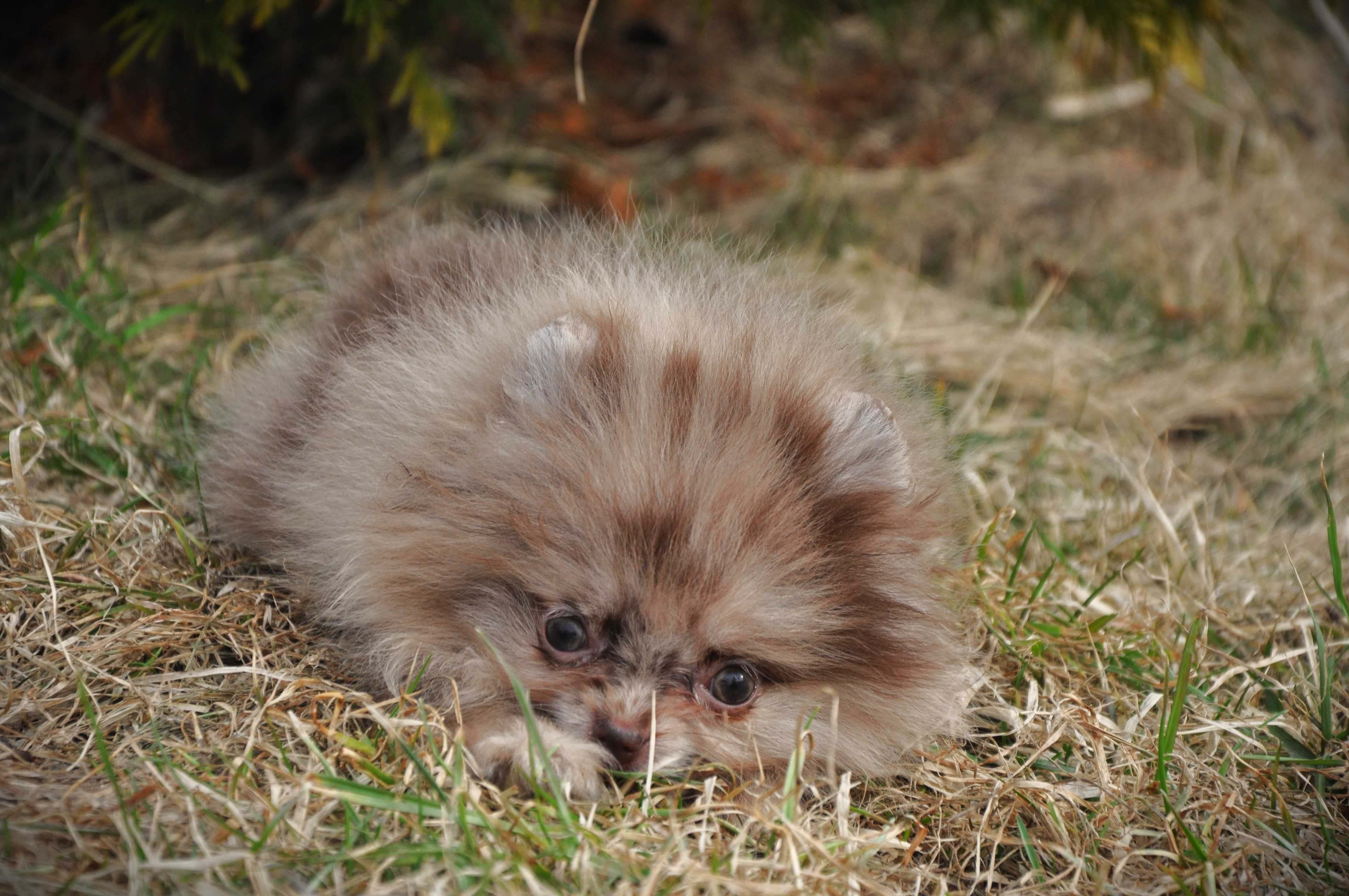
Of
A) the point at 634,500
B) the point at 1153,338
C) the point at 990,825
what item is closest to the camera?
the point at 634,500

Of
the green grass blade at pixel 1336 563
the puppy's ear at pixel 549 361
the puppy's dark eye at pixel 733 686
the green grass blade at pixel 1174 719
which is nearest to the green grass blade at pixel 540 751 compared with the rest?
the puppy's dark eye at pixel 733 686

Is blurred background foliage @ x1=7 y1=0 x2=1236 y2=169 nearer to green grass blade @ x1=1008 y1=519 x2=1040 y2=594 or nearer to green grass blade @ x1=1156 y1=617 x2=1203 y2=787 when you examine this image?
green grass blade @ x1=1008 y1=519 x2=1040 y2=594

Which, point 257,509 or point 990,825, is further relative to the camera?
point 257,509

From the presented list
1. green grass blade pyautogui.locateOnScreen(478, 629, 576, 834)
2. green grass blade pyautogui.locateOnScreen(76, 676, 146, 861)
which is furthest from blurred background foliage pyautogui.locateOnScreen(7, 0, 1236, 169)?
green grass blade pyautogui.locateOnScreen(478, 629, 576, 834)

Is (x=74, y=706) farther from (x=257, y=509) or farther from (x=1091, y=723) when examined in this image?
(x=1091, y=723)

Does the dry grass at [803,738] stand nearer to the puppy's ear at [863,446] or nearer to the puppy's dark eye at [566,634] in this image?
the puppy's dark eye at [566,634]

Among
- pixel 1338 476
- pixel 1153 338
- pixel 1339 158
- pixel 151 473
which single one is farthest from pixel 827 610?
pixel 1339 158
